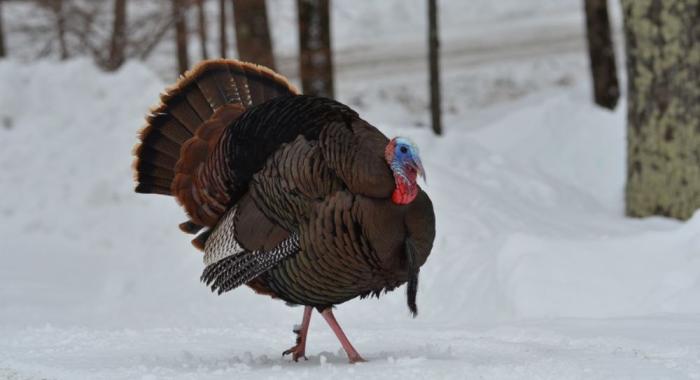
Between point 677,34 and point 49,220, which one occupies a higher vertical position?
point 677,34

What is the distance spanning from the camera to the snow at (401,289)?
191 inches

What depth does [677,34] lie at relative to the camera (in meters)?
8.33

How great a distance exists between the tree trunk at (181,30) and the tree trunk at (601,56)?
4.53m

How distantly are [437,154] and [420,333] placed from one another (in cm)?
409

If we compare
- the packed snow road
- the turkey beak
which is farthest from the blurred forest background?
the turkey beak

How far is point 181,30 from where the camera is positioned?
45.3 ft

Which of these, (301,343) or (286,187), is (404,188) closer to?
(286,187)

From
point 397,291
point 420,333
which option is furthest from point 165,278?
point 420,333

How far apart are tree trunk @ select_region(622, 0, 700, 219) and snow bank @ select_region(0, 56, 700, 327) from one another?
0.97ft

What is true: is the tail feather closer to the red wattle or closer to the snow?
the snow

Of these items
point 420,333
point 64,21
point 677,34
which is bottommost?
point 420,333

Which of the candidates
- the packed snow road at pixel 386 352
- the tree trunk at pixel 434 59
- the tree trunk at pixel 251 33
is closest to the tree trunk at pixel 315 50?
the tree trunk at pixel 251 33

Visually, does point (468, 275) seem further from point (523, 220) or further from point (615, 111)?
point (615, 111)

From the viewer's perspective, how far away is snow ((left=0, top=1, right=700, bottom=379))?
4.86 m
